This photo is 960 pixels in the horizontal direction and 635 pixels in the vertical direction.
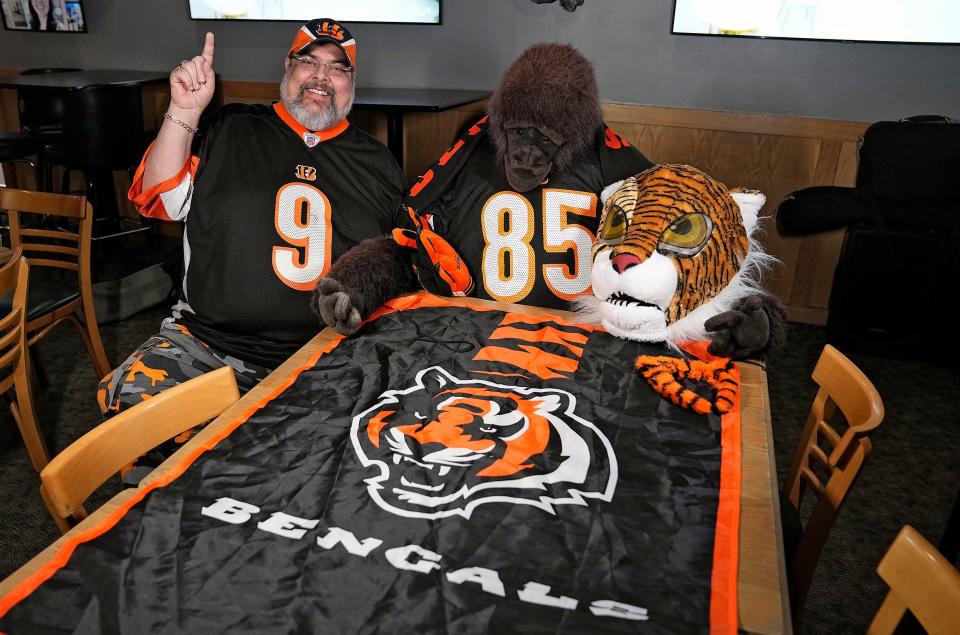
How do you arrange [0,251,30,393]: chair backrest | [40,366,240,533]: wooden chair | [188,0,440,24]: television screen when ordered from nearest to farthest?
[40,366,240,533]: wooden chair
[0,251,30,393]: chair backrest
[188,0,440,24]: television screen

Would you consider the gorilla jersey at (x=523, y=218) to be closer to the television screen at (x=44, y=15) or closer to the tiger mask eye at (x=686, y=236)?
the tiger mask eye at (x=686, y=236)

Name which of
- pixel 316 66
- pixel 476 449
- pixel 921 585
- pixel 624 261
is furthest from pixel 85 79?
pixel 921 585

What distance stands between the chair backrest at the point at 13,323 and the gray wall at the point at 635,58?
2.39 m

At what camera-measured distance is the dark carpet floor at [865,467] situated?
173 cm

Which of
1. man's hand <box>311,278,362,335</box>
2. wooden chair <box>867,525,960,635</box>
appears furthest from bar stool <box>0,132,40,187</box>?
wooden chair <box>867,525,960,635</box>

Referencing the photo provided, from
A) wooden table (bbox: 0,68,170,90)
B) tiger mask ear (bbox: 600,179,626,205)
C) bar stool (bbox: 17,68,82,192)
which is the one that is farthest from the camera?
bar stool (bbox: 17,68,82,192)

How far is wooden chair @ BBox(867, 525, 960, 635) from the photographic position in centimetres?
72

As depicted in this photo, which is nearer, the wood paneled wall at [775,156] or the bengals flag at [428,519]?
the bengals flag at [428,519]

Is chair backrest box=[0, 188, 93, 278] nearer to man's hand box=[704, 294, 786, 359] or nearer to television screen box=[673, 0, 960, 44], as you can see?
man's hand box=[704, 294, 786, 359]

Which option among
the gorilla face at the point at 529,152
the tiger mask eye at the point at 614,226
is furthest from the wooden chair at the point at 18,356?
the tiger mask eye at the point at 614,226

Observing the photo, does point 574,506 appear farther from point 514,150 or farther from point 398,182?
point 398,182

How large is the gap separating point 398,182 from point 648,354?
0.95 meters

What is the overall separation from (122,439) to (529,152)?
101 cm

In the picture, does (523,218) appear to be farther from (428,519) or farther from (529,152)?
(428,519)
